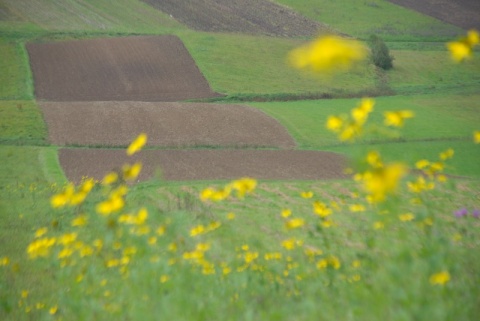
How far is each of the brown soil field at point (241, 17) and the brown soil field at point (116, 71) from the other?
603 centimetres

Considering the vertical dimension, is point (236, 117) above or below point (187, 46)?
above

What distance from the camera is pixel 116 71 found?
37.2 meters

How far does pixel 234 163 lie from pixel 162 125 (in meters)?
5.68

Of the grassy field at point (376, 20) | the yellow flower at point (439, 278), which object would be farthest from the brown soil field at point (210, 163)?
the grassy field at point (376, 20)

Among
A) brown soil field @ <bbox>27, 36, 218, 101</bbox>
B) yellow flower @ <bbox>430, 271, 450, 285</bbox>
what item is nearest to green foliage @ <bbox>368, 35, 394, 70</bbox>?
brown soil field @ <bbox>27, 36, 218, 101</bbox>

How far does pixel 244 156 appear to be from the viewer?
2455cm

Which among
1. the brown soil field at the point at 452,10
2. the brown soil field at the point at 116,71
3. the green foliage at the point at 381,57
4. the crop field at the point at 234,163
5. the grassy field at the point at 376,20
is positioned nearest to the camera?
the crop field at the point at 234,163

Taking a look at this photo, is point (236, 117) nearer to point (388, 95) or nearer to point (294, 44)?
point (388, 95)

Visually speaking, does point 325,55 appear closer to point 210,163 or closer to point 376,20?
point 210,163

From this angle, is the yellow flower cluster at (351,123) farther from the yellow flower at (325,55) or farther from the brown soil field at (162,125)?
the brown soil field at (162,125)

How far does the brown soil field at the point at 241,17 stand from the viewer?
47.3 m

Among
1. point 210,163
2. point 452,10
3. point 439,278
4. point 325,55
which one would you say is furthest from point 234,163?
point 452,10

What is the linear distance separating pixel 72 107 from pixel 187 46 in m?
12.9

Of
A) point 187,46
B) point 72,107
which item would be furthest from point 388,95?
point 72,107
